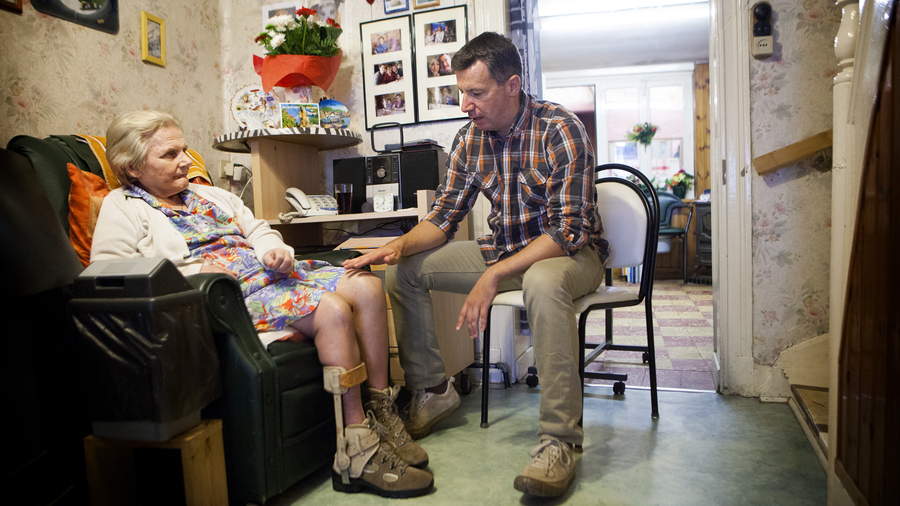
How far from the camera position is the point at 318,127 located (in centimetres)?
215

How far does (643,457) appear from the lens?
150 cm

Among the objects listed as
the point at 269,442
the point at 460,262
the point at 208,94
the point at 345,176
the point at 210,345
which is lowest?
the point at 269,442

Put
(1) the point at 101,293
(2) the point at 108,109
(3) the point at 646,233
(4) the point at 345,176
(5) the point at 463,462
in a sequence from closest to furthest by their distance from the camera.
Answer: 1. (1) the point at 101,293
2. (5) the point at 463,462
3. (3) the point at 646,233
4. (2) the point at 108,109
5. (4) the point at 345,176

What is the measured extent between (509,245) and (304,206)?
0.93m

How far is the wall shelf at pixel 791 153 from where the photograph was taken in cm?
173

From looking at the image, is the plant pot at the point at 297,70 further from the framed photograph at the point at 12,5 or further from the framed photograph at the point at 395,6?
the framed photograph at the point at 12,5

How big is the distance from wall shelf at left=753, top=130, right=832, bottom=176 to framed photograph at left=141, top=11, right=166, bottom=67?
2289 mm

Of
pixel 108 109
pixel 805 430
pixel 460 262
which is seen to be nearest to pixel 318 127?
pixel 108 109

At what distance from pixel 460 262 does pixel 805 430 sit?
1141 mm

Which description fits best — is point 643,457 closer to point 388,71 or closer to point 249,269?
point 249,269

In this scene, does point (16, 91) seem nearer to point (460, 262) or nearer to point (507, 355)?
point (460, 262)

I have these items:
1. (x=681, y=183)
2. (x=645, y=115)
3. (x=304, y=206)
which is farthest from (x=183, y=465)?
(x=645, y=115)

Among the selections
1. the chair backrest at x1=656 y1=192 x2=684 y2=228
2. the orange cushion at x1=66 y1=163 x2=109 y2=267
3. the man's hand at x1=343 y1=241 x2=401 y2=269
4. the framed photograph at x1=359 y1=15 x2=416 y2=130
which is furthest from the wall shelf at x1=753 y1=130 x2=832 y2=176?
the chair backrest at x1=656 y1=192 x2=684 y2=228

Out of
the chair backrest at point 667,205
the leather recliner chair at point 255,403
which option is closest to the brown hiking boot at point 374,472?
the leather recliner chair at point 255,403
